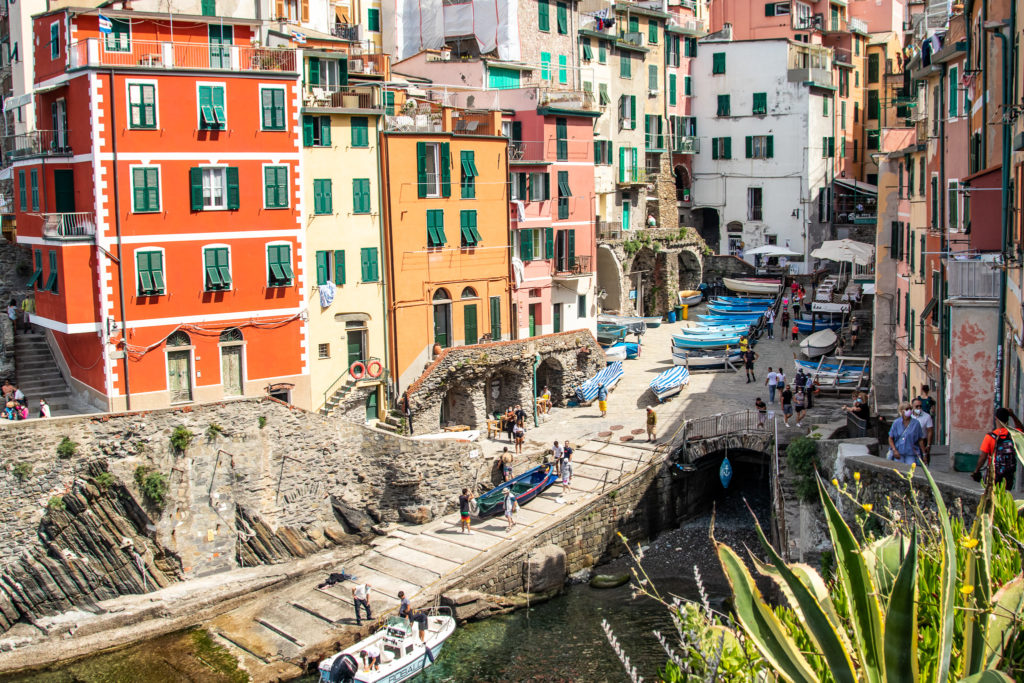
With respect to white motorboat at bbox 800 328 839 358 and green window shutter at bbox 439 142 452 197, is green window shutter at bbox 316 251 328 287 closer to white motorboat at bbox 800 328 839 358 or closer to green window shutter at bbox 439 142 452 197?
green window shutter at bbox 439 142 452 197

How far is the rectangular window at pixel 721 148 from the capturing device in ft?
257

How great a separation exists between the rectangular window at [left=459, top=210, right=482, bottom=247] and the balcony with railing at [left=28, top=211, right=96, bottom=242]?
15.6m

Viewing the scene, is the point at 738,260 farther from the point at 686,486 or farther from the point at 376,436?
the point at 376,436

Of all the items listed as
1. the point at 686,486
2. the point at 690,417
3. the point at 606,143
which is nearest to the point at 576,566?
the point at 686,486

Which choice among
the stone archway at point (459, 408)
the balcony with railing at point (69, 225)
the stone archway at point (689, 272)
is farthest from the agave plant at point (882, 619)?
the stone archway at point (689, 272)

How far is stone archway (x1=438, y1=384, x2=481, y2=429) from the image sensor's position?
1889 inches

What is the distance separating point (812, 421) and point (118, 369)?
83.3ft

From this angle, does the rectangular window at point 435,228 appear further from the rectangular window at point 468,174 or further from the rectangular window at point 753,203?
the rectangular window at point 753,203

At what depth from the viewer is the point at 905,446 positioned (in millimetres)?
30797

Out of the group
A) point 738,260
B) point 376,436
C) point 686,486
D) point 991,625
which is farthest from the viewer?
point 738,260

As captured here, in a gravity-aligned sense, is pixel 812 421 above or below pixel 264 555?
above

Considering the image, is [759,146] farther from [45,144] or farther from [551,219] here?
[45,144]

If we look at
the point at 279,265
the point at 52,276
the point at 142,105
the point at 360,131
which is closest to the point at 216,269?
the point at 279,265

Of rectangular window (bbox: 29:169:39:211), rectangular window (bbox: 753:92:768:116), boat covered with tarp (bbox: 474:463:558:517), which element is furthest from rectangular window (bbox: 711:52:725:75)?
Result: rectangular window (bbox: 29:169:39:211)
